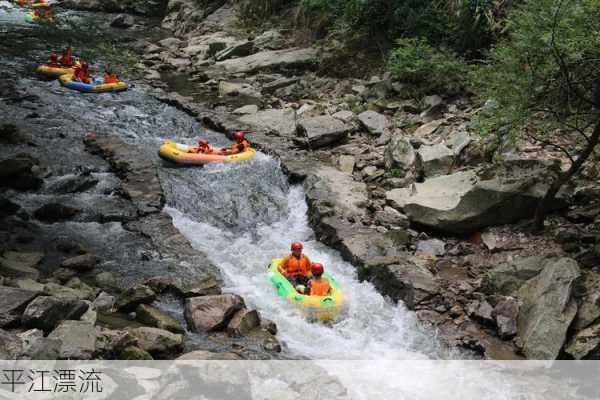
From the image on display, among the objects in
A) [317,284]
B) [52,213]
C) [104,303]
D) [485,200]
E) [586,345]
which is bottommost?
[52,213]

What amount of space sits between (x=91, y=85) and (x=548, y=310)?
13747mm

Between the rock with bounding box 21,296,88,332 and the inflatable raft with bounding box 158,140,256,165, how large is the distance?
19.6 feet

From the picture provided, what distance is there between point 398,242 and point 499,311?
219 cm

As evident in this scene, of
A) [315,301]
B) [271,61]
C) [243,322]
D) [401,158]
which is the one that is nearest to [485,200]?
[401,158]

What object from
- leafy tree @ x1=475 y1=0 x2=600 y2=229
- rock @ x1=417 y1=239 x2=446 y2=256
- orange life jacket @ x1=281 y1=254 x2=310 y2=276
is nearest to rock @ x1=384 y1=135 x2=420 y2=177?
rock @ x1=417 y1=239 x2=446 y2=256

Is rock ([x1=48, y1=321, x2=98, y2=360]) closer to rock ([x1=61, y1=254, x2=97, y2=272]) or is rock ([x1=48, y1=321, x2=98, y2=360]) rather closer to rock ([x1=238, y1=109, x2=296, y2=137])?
rock ([x1=61, y1=254, x2=97, y2=272])

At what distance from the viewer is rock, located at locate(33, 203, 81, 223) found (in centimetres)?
908

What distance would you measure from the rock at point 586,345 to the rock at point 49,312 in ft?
18.4

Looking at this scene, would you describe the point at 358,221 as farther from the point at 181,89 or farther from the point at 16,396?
the point at 181,89

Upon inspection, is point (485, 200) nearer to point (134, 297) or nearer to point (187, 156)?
point (134, 297)

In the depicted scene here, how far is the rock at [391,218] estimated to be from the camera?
30.7ft

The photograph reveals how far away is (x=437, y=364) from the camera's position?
660 centimetres

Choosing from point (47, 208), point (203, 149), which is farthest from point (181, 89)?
point (47, 208)

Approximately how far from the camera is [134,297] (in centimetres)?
680
